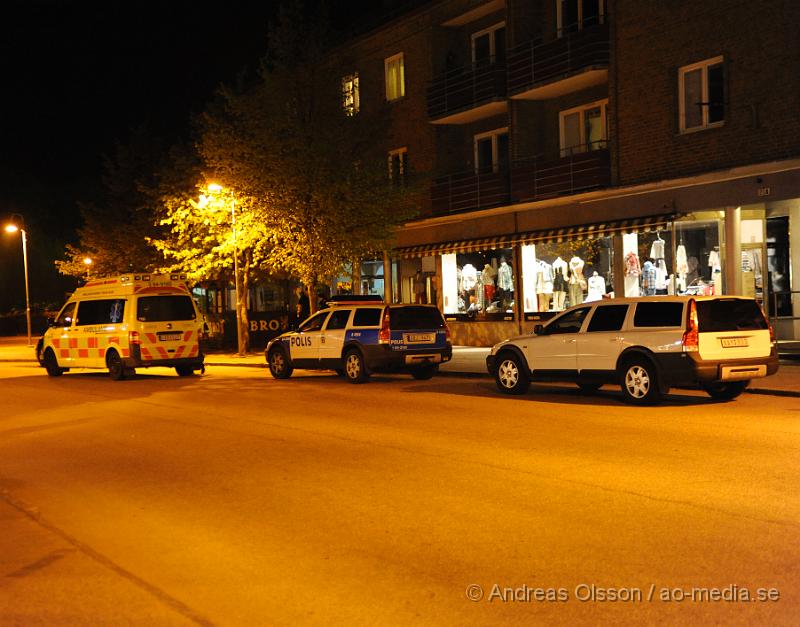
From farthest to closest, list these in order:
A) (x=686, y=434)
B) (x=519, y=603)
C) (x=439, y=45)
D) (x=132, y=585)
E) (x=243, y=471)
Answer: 1. (x=439, y=45)
2. (x=686, y=434)
3. (x=243, y=471)
4. (x=132, y=585)
5. (x=519, y=603)

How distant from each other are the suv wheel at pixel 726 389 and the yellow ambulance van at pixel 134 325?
480 inches

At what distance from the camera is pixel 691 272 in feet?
73.7

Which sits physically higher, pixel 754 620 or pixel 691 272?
pixel 691 272

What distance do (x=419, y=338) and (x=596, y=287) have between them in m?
7.60

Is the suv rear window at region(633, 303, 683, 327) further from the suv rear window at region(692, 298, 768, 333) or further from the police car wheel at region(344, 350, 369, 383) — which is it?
the police car wheel at region(344, 350, 369, 383)

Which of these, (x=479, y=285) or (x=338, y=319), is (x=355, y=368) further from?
(x=479, y=285)

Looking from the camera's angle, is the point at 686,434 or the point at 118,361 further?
the point at 118,361

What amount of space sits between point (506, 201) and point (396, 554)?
22.1 metres

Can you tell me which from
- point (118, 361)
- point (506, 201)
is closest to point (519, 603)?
point (118, 361)

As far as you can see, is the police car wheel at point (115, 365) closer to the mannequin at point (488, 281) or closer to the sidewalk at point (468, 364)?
the sidewalk at point (468, 364)

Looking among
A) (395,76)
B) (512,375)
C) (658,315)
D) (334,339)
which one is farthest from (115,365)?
(395,76)

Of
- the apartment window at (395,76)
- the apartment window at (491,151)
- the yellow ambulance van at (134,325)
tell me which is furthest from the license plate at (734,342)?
the apartment window at (395,76)

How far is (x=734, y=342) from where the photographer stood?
545 inches

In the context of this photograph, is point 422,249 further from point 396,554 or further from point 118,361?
point 396,554
